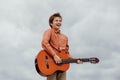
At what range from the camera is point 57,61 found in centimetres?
890

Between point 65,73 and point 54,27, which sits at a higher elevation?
point 54,27

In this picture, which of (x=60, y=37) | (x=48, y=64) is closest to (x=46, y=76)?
(x=48, y=64)

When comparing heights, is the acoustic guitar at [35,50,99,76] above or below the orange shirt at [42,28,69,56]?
below

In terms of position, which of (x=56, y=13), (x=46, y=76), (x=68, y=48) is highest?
(x=56, y=13)

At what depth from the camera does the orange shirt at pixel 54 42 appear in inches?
352

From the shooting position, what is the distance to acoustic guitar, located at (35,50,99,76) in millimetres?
8820

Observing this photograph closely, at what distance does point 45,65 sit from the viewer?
8883 mm

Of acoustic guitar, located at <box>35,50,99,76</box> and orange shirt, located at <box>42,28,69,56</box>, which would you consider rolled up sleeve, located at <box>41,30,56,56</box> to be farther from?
acoustic guitar, located at <box>35,50,99,76</box>

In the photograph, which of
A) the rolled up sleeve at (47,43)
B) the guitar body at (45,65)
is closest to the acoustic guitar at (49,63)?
the guitar body at (45,65)

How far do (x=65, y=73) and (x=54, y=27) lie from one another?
Answer: 101 cm

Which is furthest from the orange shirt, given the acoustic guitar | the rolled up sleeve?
the acoustic guitar

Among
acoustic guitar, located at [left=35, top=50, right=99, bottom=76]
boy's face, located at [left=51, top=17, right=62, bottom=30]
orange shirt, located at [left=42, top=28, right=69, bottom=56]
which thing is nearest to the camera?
acoustic guitar, located at [left=35, top=50, right=99, bottom=76]

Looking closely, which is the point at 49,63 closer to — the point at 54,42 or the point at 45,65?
the point at 45,65

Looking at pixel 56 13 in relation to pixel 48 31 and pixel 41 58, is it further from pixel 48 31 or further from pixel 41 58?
pixel 41 58
